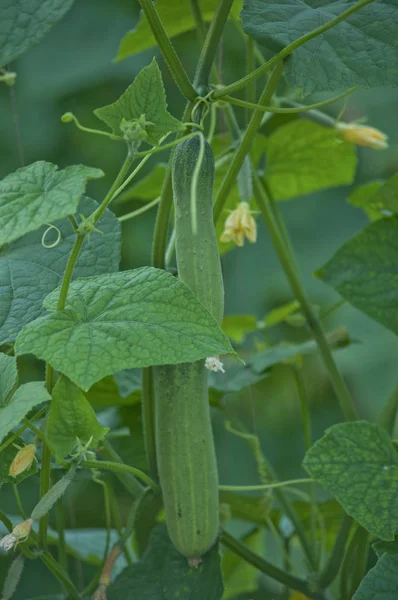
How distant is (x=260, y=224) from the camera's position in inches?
77.8

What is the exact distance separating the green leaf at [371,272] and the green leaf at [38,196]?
1.20ft

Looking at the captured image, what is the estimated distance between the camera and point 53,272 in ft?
2.31

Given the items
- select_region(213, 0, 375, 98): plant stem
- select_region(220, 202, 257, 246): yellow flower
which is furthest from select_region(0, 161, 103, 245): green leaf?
→ select_region(220, 202, 257, 246): yellow flower

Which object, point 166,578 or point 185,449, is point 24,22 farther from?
point 166,578

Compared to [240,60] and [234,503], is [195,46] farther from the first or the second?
[234,503]

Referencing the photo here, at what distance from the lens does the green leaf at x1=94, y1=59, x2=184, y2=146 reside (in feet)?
1.80

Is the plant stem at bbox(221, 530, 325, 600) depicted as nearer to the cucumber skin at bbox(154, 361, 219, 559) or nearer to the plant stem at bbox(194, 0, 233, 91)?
the cucumber skin at bbox(154, 361, 219, 559)

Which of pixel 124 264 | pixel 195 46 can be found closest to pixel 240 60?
pixel 195 46

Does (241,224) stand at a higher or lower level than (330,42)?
lower

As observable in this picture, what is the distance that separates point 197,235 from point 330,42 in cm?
19

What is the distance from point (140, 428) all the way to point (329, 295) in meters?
1.01

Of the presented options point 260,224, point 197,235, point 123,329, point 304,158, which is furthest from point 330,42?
point 260,224

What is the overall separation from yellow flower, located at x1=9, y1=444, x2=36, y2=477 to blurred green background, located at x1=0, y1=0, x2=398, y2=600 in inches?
38.5

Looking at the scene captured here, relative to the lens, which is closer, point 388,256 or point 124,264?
point 388,256
